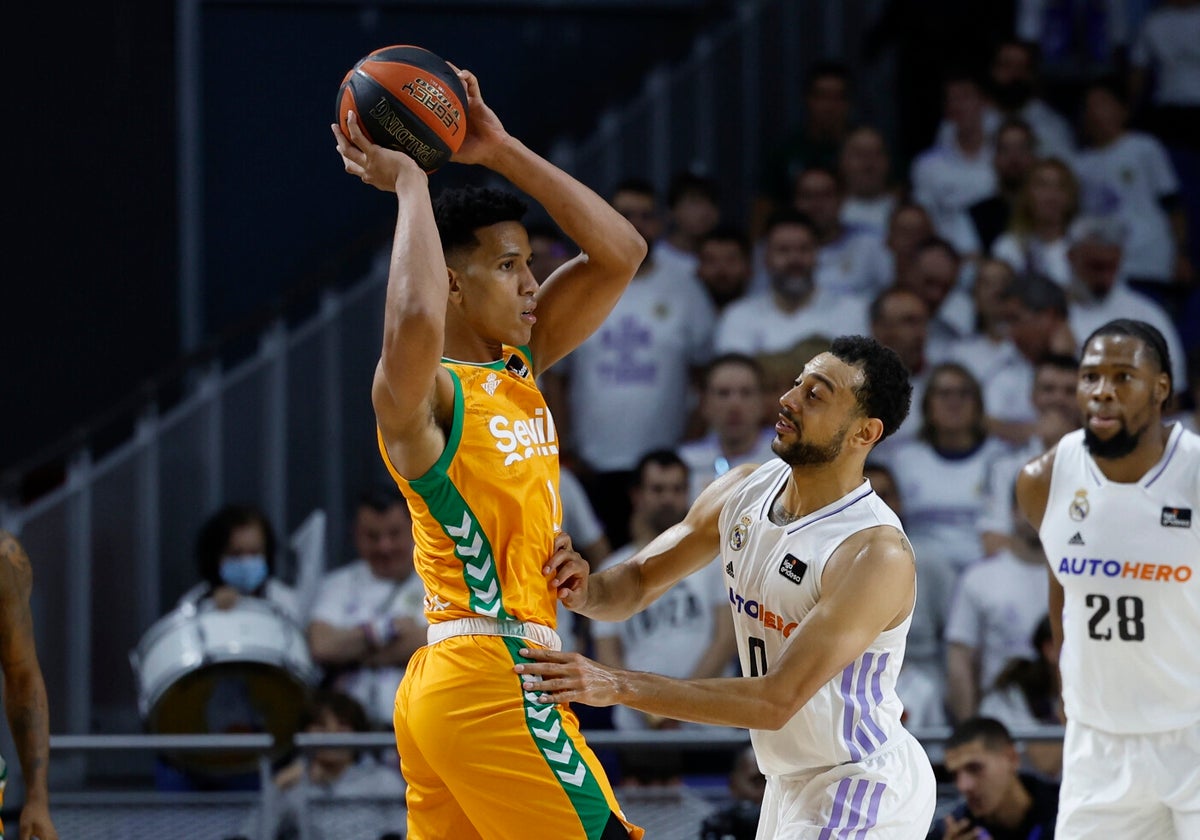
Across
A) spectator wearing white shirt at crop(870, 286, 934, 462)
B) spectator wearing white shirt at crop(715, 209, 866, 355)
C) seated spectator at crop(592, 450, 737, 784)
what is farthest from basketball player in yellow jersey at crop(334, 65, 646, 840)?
spectator wearing white shirt at crop(715, 209, 866, 355)

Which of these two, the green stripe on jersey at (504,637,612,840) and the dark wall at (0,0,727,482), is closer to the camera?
the green stripe on jersey at (504,637,612,840)

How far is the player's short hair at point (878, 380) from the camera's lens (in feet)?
14.8

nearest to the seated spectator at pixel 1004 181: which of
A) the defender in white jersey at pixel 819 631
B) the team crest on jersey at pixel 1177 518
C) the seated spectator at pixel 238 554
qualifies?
the seated spectator at pixel 238 554

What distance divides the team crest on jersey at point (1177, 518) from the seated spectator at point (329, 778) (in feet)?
9.65

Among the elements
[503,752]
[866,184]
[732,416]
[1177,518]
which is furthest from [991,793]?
[866,184]

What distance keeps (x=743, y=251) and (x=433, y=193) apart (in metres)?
1.77

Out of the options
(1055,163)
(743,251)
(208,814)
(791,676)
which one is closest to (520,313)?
(791,676)

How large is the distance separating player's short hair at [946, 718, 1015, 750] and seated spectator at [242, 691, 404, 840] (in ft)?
6.76

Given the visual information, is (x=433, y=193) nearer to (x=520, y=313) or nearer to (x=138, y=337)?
(x=138, y=337)

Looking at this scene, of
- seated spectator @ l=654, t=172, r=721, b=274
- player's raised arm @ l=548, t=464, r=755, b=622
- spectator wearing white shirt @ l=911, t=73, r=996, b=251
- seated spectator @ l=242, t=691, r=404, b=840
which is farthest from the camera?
spectator wearing white shirt @ l=911, t=73, r=996, b=251

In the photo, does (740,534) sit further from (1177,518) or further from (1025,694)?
(1025,694)

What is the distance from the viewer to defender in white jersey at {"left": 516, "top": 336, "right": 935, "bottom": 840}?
421 cm

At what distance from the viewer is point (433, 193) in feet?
32.8

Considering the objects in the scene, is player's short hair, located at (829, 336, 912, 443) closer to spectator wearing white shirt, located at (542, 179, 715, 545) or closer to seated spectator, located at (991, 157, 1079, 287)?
spectator wearing white shirt, located at (542, 179, 715, 545)
